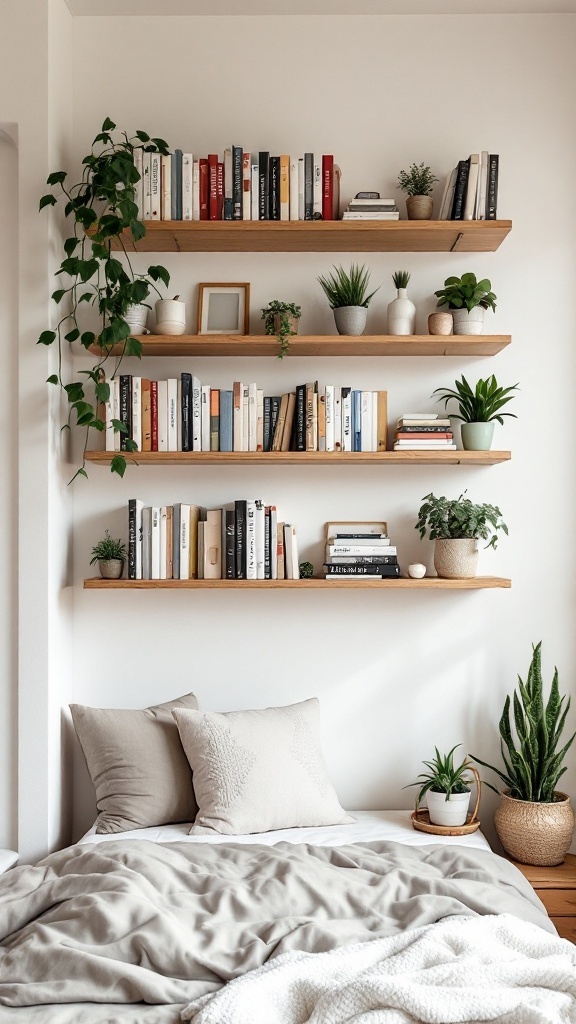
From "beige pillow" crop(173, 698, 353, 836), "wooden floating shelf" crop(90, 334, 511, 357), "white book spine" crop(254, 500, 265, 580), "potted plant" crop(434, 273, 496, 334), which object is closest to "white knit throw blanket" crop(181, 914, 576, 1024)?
"beige pillow" crop(173, 698, 353, 836)

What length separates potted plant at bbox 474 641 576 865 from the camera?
109 inches

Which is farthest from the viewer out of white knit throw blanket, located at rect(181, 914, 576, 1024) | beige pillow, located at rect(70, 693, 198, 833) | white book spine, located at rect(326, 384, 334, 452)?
white book spine, located at rect(326, 384, 334, 452)

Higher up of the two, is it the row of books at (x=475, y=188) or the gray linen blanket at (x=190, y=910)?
the row of books at (x=475, y=188)

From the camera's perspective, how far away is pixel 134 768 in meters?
2.77

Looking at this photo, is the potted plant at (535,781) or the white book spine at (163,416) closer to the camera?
the potted plant at (535,781)

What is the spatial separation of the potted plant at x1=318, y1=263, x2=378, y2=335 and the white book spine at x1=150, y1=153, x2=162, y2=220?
588 millimetres

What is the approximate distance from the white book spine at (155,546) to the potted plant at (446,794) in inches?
41.4

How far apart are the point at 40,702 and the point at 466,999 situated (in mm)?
1673

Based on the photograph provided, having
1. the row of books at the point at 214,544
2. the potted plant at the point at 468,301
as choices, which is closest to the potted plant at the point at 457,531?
the row of books at the point at 214,544

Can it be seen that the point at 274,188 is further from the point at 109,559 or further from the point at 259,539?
the point at 109,559

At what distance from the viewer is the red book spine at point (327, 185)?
2977 millimetres

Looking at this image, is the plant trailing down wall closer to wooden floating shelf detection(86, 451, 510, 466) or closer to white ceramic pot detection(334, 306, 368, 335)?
wooden floating shelf detection(86, 451, 510, 466)

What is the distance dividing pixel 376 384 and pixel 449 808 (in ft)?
4.60

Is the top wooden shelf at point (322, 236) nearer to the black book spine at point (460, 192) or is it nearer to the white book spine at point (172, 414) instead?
the black book spine at point (460, 192)
